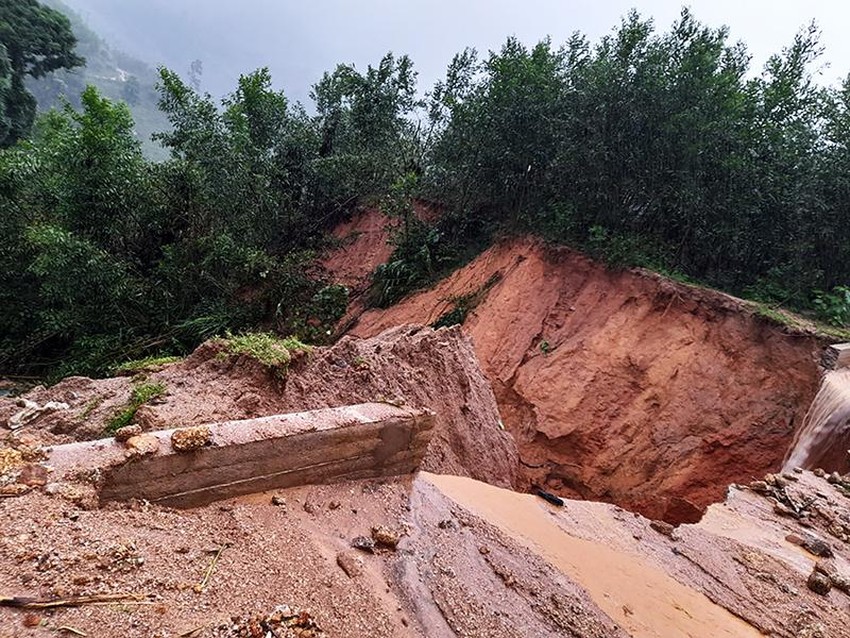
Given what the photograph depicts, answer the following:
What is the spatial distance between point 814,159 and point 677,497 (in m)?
7.03

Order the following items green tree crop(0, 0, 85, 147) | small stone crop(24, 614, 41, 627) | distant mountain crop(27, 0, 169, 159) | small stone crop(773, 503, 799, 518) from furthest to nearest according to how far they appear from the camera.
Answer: distant mountain crop(27, 0, 169, 159) < green tree crop(0, 0, 85, 147) < small stone crop(773, 503, 799, 518) < small stone crop(24, 614, 41, 627)

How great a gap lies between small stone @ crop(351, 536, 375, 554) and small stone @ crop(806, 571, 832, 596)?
3.47 metres

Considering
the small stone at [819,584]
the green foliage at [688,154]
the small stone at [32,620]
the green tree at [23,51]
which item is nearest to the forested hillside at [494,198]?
the green foliage at [688,154]

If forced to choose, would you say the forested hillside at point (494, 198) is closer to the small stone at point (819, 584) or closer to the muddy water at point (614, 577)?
the small stone at point (819, 584)

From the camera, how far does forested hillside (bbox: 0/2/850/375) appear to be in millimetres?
8992

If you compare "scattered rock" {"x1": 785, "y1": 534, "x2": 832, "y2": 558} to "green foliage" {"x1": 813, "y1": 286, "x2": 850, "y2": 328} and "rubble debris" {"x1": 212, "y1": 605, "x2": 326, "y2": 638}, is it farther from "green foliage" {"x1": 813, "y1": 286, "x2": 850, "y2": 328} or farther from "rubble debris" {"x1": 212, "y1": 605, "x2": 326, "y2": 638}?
"green foliage" {"x1": 813, "y1": 286, "x2": 850, "y2": 328}

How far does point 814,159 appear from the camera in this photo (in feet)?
30.1

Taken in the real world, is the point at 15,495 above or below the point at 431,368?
below

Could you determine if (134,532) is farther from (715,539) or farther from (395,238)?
(395,238)

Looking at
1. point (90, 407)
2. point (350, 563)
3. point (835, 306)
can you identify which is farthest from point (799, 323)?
point (90, 407)

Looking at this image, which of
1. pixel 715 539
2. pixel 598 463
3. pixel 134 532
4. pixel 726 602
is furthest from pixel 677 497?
pixel 134 532

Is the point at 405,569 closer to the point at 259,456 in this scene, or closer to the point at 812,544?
the point at 259,456

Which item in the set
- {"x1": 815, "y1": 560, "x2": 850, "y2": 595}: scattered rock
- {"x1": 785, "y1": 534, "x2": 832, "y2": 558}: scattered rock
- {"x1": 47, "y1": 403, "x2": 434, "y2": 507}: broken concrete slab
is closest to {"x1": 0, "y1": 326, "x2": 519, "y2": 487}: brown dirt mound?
{"x1": 47, "y1": 403, "x2": 434, "y2": 507}: broken concrete slab

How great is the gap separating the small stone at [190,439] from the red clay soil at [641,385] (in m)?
6.90
